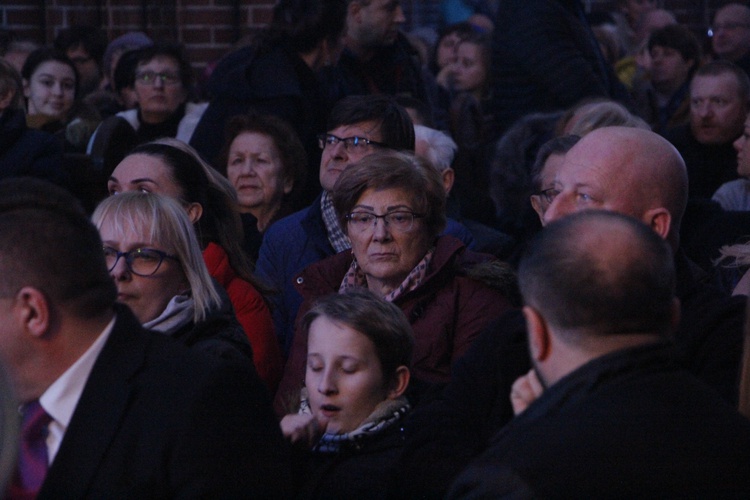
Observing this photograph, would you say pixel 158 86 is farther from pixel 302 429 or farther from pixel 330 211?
pixel 302 429

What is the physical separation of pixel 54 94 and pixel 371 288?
12.7ft

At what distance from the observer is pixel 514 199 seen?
6.00 meters

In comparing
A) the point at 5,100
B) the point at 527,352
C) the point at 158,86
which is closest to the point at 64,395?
the point at 527,352

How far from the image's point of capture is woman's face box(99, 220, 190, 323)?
Result: 3449 mm

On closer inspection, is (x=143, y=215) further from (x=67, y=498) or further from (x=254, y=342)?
(x=67, y=498)

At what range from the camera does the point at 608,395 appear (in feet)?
7.00

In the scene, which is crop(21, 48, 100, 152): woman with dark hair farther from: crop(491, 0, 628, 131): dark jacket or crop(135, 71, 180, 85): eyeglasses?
crop(491, 0, 628, 131): dark jacket

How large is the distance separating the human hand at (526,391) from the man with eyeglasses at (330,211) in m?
2.02

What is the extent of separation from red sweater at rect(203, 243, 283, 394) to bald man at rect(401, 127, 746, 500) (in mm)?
894

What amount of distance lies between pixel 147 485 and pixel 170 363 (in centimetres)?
26

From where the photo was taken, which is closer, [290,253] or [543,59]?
[290,253]

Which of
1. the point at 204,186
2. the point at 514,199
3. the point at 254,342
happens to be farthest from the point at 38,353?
the point at 514,199

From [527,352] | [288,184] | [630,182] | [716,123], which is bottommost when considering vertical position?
[288,184]

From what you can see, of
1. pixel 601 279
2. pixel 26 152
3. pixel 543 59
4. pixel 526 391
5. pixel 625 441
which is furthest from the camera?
pixel 543 59
